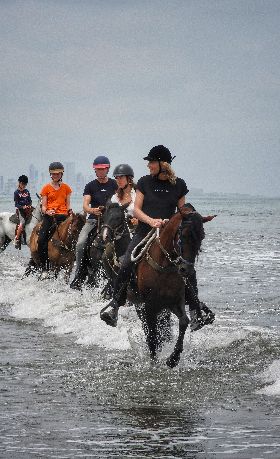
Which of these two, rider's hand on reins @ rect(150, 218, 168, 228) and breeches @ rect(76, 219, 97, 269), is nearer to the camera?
rider's hand on reins @ rect(150, 218, 168, 228)

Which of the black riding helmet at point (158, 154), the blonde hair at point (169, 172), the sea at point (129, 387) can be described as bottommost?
the sea at point (129, 387)

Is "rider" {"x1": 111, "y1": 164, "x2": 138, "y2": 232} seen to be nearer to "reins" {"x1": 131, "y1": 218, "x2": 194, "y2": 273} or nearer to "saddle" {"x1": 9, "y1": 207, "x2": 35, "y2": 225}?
"reins" {"x1": 131, "y1": 218, "x2": 194, "y2": 273}

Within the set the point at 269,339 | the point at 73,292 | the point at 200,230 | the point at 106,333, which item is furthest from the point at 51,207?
the point at 200,230

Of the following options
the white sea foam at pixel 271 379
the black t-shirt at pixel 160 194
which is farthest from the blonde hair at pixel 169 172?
the white sea foam at pixel 271 379

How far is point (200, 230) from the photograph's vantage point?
888 centimetres

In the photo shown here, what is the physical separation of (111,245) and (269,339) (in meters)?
3.06

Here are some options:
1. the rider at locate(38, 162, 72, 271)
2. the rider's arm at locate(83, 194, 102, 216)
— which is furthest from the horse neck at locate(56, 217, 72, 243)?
the rider's arm at locate(83, 194, 102, 216)

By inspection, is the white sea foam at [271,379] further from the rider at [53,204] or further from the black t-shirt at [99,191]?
the rider at [53,204]

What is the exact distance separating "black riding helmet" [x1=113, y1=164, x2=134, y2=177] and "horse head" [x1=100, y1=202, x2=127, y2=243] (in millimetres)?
443

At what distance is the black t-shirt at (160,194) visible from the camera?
10.1 metres

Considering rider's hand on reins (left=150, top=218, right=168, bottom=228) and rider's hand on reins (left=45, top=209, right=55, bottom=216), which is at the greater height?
rider's hand on reins (left=150, top=218, right=168, bottom=228)

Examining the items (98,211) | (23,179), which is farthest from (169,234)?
(23,179)

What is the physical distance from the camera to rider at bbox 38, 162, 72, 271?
17797 mm

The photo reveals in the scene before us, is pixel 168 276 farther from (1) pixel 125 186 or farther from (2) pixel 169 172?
(1) pixel 125 186
